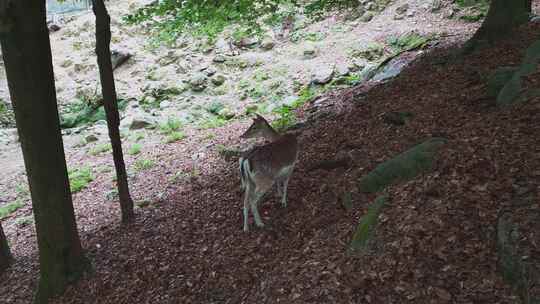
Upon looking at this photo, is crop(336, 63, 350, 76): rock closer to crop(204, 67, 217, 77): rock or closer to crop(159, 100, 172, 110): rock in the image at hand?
crop(204, 67, 217, 77): rock

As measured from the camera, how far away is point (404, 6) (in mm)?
17578

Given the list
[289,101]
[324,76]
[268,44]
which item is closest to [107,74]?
[289,101]

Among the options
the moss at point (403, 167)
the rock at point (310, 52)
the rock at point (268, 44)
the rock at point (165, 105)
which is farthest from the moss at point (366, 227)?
the rock at point (268, 44)

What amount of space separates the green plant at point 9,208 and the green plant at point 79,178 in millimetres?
1279

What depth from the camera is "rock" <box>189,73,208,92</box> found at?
1802 centimetres

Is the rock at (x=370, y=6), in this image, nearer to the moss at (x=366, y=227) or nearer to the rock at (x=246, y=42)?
the rock at (x=246, y=42)

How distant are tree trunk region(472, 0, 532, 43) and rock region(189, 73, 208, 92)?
12.5m

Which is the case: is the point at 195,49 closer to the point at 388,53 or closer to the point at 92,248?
the point at 388,53

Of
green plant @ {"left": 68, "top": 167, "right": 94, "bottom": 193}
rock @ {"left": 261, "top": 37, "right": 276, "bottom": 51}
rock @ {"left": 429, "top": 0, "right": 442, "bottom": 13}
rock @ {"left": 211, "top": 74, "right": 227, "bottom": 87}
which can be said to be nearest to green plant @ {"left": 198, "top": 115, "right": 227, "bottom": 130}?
rock @ {"left": 211, "top": 74, "right": 227, "bottom": 87}

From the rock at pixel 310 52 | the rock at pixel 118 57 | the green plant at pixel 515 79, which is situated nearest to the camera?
the green plant at pixel 515 79

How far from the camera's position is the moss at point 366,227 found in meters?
4.06

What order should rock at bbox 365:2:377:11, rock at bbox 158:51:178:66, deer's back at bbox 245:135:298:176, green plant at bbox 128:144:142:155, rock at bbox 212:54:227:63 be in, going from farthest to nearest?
rock at bbox 158:51:178:66 < rock at bbox 212:54:227:63 < rock at bbox 365:2:377:11 < green plant at bbox 128:144:142:155 < deer's back at bbox 245:135:298:176

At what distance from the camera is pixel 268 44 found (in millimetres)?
20016

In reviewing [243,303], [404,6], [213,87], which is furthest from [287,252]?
[404,6]
